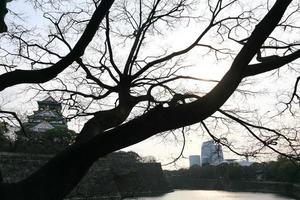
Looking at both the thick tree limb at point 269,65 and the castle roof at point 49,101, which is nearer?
the thick tree limb at point 269,65

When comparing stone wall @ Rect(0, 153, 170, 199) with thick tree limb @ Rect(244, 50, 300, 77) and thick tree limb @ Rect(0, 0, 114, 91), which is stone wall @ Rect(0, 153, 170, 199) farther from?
thick tree limb @ Rect(244, 50, 300, 77)

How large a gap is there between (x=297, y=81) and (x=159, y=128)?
1511 millimetres

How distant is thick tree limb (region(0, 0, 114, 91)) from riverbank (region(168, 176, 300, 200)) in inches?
1580

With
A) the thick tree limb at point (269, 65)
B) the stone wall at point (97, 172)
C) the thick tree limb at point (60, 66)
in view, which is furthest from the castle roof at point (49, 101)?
the stone wall at point (97, 172)

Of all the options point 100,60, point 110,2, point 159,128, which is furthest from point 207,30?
point 159,128

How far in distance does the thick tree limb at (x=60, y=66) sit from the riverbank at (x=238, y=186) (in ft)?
132

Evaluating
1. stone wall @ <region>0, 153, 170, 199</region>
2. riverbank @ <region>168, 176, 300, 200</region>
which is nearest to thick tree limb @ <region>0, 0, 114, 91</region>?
stone wall @ <region>0, 153, 170, 199</region>

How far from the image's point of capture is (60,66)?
331 cm

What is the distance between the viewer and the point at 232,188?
5897 centimetres

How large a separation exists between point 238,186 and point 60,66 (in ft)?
191

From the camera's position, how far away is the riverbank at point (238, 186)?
46975 millimetres

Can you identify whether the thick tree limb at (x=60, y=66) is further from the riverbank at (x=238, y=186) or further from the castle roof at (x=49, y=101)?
the riverbank at (x=238, y=186)

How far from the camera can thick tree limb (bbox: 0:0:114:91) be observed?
3207mm

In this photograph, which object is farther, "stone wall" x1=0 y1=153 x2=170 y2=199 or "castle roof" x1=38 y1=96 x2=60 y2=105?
"stone wall" x1=0 y1=153 x2=170 y2=199
